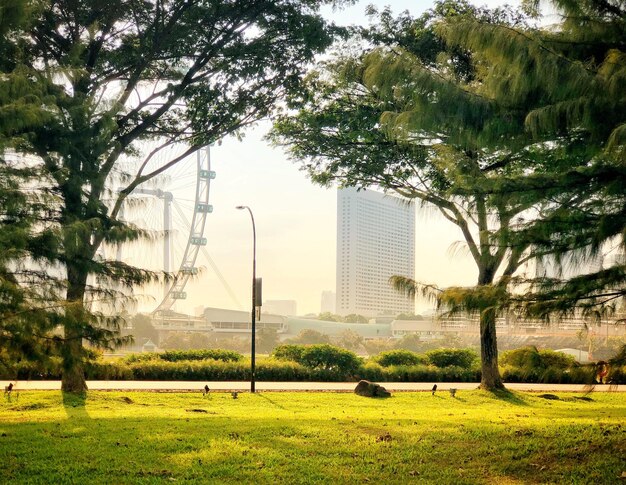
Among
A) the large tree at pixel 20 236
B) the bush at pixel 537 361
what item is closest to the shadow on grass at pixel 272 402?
the large tree at pixel 20 236

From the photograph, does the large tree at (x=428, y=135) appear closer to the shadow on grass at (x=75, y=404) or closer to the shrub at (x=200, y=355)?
the shadow on grass at (x=75, y=404)

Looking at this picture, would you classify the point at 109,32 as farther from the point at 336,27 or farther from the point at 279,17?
the point at 336,27

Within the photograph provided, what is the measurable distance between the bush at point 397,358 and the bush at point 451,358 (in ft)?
1.44

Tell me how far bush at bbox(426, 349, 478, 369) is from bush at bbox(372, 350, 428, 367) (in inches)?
17.3

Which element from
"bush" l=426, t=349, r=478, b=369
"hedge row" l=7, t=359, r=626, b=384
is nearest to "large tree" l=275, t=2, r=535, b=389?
"hedge row" l=7, t=359, r=626, b=384

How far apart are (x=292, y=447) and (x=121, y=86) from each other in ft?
35.7

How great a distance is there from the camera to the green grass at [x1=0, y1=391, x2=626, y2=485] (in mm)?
6547

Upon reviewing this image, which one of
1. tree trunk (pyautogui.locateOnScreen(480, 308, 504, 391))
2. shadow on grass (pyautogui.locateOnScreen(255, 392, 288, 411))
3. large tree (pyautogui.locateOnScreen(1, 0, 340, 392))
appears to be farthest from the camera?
tree trunk (pyautogui.locateOnScreen(480, 308, 504, 391))

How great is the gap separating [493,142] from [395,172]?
446 inches

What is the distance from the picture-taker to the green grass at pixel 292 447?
6547mm

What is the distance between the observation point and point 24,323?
707 centimetres

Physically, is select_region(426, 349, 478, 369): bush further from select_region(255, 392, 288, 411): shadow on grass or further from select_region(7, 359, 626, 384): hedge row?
select_region(255, 392, 288, 411): shadow on grass

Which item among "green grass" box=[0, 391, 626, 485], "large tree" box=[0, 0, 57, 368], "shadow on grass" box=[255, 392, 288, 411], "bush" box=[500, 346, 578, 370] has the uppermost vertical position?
"large tree" box=[0, 0, 57, 368]

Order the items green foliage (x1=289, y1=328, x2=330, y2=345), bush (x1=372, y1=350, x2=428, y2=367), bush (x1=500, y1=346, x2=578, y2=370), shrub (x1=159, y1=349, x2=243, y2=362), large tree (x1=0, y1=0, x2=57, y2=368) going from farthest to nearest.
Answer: green foliage (x1=289, y1=328, x2=330, y2=345) < bush (x1=372, y1=350, x2=428, y2=367) < shrub (x1=159, y1=349, x2=243, y2=362) < large tree (x1=0, y1=0, x2=57, y2=368) < bush (x1=500, y1=346, x2=578, y2=370)
